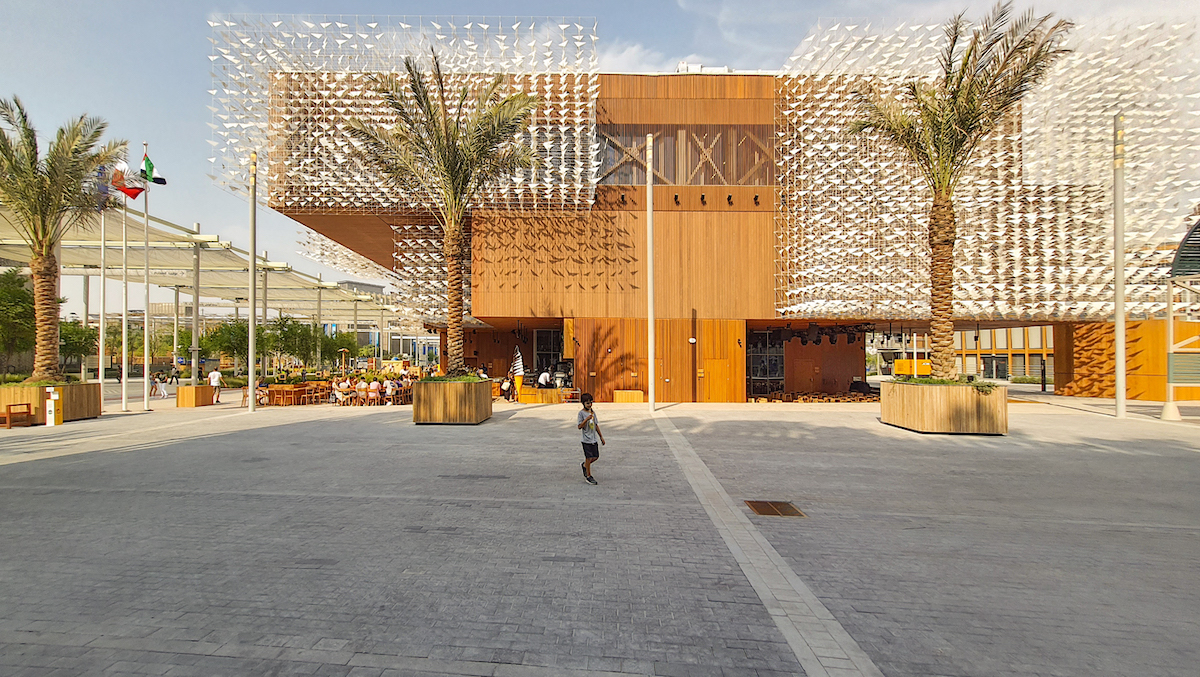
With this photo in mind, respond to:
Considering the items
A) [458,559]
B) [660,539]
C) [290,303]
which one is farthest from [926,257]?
[290,303]

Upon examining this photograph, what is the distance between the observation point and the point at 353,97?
2045cm

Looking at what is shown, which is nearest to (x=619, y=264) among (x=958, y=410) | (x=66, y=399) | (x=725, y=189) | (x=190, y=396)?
(x=725, y=189)

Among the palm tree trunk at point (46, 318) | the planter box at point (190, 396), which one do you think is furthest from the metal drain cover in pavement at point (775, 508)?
the planter box at point (190, 396)

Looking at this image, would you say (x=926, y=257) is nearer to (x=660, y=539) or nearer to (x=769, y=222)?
(x=769, y=222)

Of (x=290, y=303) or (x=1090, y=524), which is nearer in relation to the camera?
(x=1090, y=524)

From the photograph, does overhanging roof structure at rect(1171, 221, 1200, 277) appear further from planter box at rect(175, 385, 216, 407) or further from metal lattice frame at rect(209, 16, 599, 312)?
planter box at rect(175, 385, 216, 407)

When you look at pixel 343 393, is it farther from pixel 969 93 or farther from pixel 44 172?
pixel 969 93

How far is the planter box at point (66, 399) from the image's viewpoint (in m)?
15.4

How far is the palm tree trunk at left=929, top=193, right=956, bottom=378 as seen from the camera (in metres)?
14.3

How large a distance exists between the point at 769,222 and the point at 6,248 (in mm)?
35632

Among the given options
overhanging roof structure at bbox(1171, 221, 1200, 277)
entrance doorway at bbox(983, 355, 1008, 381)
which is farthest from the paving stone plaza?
entrance doorway at bbox(983, 355, 1008, 381)

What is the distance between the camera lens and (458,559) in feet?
17.3

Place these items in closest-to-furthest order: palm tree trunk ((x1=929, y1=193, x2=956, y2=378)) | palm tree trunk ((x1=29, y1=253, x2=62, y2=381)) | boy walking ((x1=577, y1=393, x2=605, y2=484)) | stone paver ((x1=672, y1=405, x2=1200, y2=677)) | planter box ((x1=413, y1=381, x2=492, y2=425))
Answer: stone paver ((x1=672, y1=405, x2=1200, y2=677))
boy walking ((x1=577, y1=393, x2=605, y2=484))
palm tree trunk ((x1=929, y1=193, x2=956, y2=378))
planter box ((x1=413, y1=381, x2=492, y2=425))
palm tree trunk ((x1=29, y1=253, x2=62, y2=381))

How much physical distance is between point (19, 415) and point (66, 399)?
1174 millimetres
